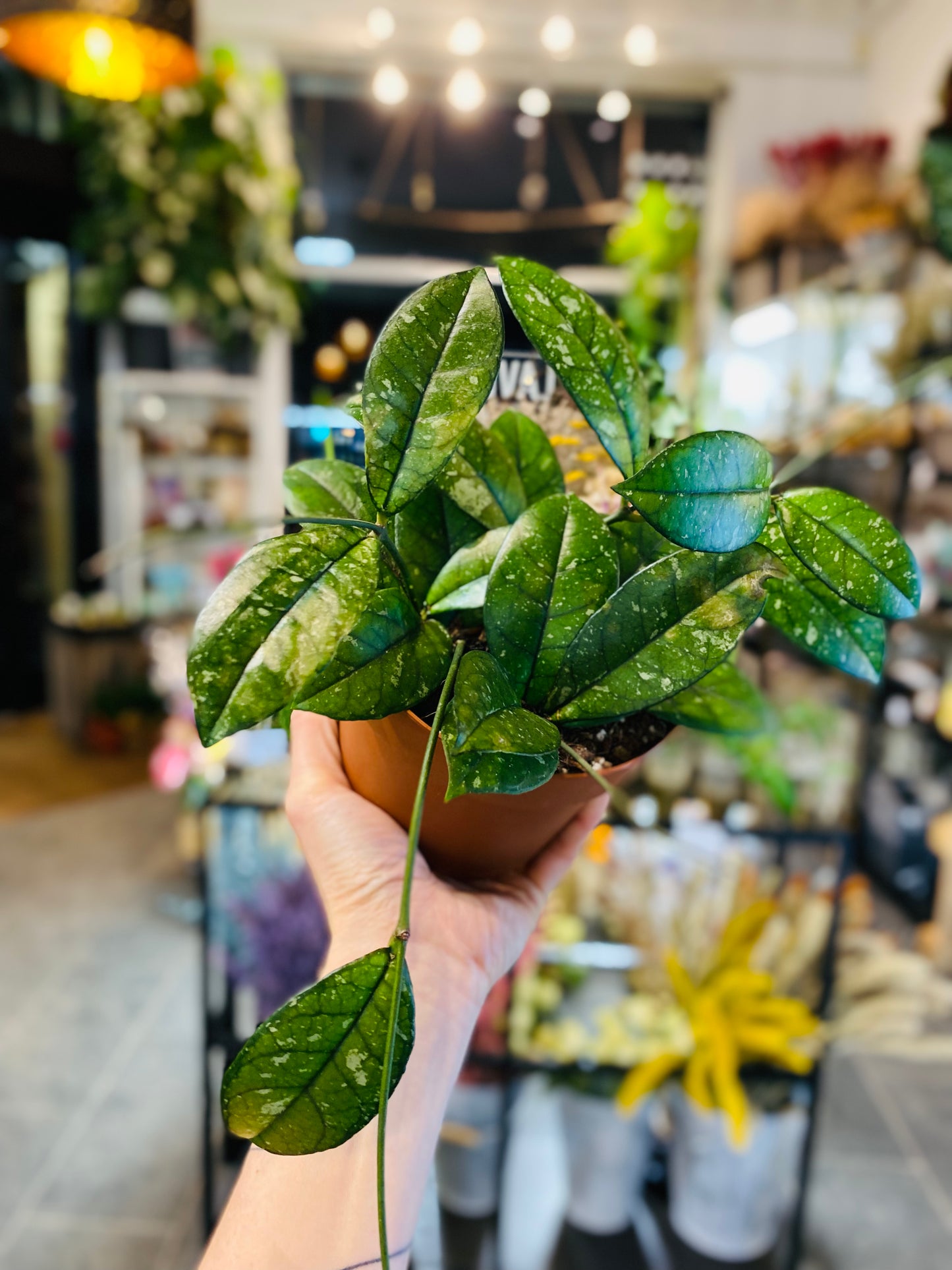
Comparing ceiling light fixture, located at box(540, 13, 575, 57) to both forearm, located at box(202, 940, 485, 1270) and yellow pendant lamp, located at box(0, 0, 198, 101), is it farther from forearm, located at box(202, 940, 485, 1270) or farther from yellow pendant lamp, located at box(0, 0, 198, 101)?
forearm, located at box(202, 940, 485, 1270)

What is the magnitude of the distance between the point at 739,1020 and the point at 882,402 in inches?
92.0

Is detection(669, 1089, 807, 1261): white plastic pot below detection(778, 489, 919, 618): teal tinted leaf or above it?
below

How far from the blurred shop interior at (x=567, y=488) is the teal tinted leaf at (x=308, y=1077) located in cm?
26

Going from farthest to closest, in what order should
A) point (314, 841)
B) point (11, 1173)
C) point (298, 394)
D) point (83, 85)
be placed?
1. point (298, 394)
2. point (83, 85)
3. point (11, 1173)
4. point (314, 841)

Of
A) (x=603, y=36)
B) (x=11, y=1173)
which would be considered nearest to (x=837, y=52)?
(x=603, y=36)

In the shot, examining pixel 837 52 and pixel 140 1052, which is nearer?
pixel 140 1052

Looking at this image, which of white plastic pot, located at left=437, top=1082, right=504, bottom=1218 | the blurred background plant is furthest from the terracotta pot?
the blurred background plant

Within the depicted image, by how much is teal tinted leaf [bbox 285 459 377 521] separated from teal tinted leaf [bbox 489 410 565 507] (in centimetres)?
10

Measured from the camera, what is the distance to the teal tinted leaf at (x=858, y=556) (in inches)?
19.1

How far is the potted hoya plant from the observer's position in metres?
0.42

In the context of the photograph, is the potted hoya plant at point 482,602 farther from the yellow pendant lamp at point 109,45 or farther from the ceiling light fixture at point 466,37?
the ceiling light fixture at point 466,37

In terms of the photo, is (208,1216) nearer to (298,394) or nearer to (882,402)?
(882,402)

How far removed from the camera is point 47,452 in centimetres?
556

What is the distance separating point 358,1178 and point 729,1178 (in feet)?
4.41
